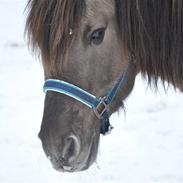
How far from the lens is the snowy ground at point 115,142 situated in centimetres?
452

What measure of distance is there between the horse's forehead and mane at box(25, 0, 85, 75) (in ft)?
0.12

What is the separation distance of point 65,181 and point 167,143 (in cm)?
108

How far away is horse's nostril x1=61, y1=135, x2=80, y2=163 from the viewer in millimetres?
2647

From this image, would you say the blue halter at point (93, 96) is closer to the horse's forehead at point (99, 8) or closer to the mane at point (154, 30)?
the mane at point (154, 30)

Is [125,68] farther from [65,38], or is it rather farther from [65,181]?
[65,181]

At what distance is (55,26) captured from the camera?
2660 millimetres

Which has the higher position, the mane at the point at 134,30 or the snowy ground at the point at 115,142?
the mane at the point at 134,30

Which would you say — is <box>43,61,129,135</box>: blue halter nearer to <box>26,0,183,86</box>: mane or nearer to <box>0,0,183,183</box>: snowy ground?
<box>26,0,183,86</box>: mane

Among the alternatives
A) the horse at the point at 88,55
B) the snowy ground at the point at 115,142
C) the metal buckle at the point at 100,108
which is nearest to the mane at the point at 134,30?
the horse at the point at 88,55

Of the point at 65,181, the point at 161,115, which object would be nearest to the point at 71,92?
the point at 65,181

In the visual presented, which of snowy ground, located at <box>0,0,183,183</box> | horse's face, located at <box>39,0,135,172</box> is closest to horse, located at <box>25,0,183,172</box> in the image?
horse's face, located at <box>39,0,135,172</box>

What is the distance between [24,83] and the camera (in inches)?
258

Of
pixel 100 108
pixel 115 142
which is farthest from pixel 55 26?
pixel 115 142

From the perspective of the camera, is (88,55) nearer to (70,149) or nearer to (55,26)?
(55,26)
